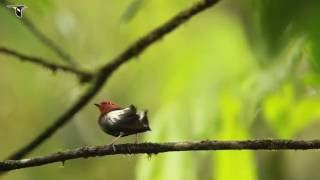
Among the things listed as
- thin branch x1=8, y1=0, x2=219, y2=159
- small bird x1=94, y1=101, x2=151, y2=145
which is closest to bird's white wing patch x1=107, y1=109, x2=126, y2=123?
small bird x1=94, y1=101, x2=151, y2=145

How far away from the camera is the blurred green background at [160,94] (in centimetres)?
39

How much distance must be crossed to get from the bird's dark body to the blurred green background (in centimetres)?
6

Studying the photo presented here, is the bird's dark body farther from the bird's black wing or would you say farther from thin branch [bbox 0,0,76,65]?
thin branch [bbox 0,0,76,65]

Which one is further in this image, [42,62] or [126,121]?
[42,62]

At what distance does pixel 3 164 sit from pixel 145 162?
0.35 ft

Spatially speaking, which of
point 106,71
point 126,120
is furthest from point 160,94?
point 126,120

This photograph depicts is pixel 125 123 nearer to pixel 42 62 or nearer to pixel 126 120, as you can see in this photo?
pixel 126 120

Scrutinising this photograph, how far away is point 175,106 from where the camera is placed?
407 millimetres

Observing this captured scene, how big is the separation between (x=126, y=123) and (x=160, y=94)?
5.9 inches

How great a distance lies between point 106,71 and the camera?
0.44 m

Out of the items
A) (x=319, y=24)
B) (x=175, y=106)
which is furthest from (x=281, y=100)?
(x=319, y=24)

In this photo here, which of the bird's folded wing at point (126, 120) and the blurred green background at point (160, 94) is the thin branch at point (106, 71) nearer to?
the blurred green background at point (160, 94)

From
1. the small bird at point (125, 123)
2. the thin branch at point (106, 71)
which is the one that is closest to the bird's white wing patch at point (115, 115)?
the small bird at point (125, 123)

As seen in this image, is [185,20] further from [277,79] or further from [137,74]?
[277,79]
